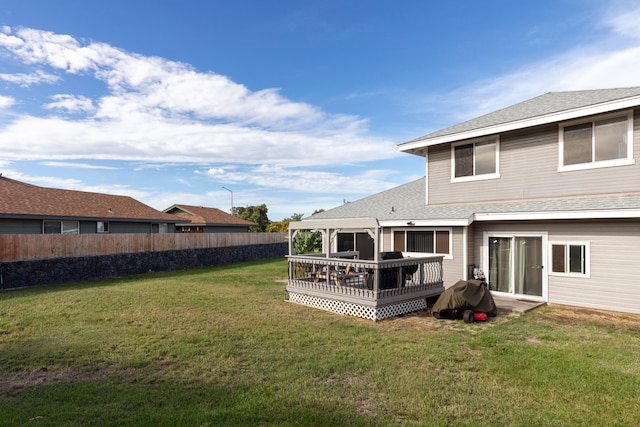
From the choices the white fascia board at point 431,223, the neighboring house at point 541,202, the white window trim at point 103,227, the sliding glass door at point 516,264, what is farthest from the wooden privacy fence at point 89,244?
the sliding glass door at point 516,264

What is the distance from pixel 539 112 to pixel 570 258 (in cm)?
449

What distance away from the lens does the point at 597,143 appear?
31.6ft

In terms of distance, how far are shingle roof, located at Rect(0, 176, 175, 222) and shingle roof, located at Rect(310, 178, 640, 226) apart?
49.7 ft

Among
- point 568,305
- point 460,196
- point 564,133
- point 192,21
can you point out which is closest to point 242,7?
point 192,21

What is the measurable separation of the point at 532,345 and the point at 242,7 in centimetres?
1592

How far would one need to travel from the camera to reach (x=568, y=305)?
973cm

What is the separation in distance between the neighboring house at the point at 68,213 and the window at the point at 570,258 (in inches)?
924

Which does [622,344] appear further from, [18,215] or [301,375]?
[18,215]

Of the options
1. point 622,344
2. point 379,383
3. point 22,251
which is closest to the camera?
point 379,383

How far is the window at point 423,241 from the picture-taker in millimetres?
12039

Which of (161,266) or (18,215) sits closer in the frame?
(18,215)

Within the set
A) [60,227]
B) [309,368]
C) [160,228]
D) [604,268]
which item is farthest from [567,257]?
[160,228]

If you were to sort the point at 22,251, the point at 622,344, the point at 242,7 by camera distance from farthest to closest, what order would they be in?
the point at 242,7 < the point at 22,251 < the point at 622,344

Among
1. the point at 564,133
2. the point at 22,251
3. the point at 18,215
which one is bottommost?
the point at 22,251
